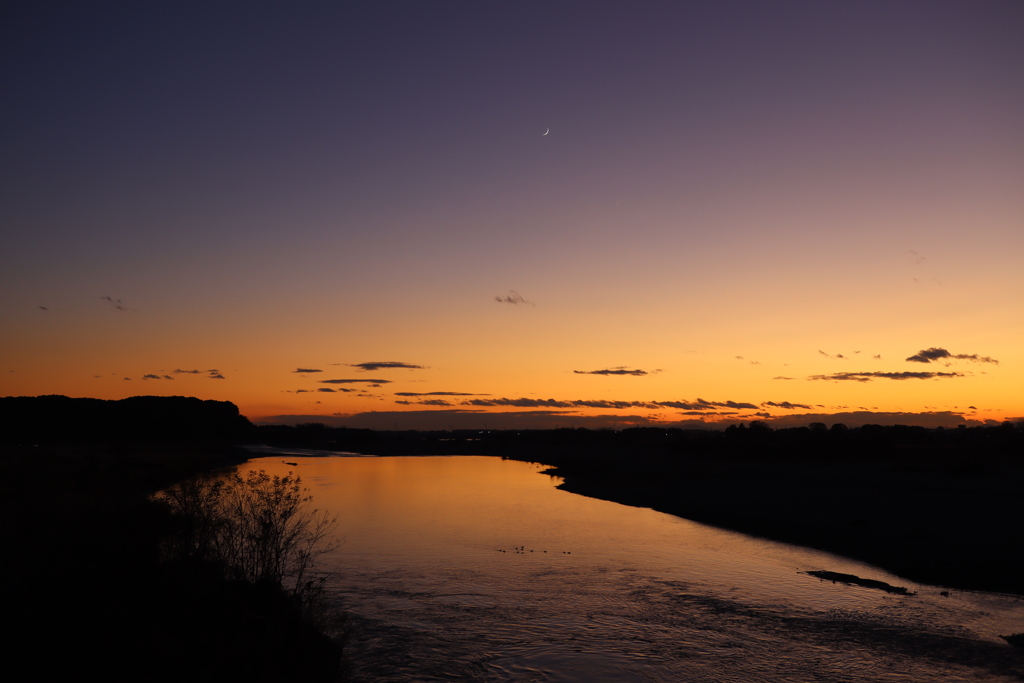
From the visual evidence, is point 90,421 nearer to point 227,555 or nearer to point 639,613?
point 227,555

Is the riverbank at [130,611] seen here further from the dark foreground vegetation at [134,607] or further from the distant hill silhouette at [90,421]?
the distant hill silhouette at [90,421]

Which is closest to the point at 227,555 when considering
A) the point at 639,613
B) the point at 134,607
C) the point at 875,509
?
the point at 134,607

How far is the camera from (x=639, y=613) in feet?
66.6

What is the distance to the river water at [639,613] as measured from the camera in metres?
15.7

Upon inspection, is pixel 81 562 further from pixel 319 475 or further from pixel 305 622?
pixel 319 475

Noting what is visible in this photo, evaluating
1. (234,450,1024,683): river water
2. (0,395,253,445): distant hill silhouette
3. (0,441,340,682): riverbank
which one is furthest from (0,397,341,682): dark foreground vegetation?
(0,395,253,445): distant hill silhouette

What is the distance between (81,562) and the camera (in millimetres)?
14438

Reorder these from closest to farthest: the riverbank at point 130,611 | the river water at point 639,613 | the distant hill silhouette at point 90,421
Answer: the riverbank at point 130,611, the river water at point 639,613, the distant hill silhouette at point 90,421

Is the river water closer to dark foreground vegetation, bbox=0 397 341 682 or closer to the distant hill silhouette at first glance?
dark foreground vegetation, bbox=0 397 341 682

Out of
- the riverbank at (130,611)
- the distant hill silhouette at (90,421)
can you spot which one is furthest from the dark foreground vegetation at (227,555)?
the distant hill silhouette at (90,421)

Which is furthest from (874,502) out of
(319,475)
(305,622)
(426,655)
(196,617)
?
(319,475)

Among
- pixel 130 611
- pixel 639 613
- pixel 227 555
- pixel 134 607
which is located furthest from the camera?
pixel 639 613

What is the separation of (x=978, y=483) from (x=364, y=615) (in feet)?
146

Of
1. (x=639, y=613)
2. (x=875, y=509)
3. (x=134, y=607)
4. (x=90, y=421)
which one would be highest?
(x=90, y=421)
